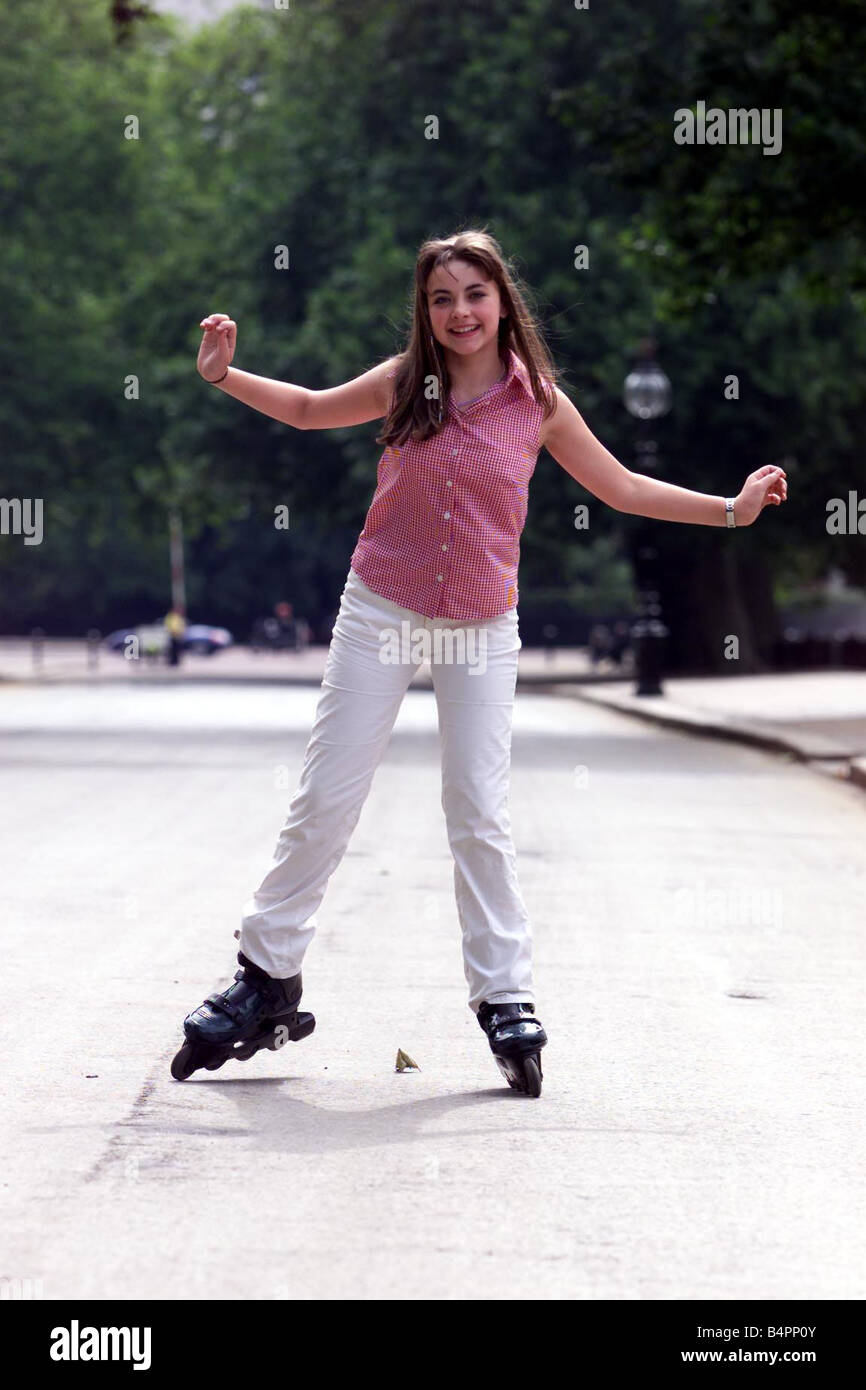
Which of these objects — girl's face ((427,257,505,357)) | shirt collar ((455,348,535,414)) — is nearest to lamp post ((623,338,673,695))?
shirt collar ((455,348,535,414))

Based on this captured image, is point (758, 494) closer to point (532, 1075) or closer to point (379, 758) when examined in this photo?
point (379, 758)

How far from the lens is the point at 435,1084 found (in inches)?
205

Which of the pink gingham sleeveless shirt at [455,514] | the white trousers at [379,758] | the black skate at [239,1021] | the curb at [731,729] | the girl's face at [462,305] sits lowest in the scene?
the curb at [731,729]

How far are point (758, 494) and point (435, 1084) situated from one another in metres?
1.59

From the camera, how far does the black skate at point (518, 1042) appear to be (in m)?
5.04

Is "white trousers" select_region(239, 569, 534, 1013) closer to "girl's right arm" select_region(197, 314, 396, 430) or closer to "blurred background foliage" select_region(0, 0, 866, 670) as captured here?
"girl's right arm" select_region(197, 314, 396, 430)

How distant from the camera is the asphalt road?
3727 mm

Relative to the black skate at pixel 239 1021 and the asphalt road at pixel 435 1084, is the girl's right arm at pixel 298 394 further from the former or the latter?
the asphalt road at pixel 435 1084

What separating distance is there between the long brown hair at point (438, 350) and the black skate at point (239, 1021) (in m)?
1.30

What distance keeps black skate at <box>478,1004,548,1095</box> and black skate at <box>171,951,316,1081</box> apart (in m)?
0.49

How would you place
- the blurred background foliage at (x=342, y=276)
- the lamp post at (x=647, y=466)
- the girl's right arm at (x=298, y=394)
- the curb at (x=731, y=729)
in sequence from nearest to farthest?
the girl's right arm at (x=298, y=394) → the curb at (x=731, y=729) → the lamp post at (x=647, y=466) → the blurred background foliage at (x=342, y=276)

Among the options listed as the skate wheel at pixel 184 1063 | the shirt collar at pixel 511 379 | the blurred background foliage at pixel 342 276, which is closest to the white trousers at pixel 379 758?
the skate wheel at pixel 184 1063

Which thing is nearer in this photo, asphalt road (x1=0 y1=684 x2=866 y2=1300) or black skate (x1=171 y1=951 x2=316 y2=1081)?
asphalt road (x1=0 y1=684 x2=866 y2=1300)

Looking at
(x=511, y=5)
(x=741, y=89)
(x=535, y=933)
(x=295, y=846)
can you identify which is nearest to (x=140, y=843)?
(x=535, y=933)
